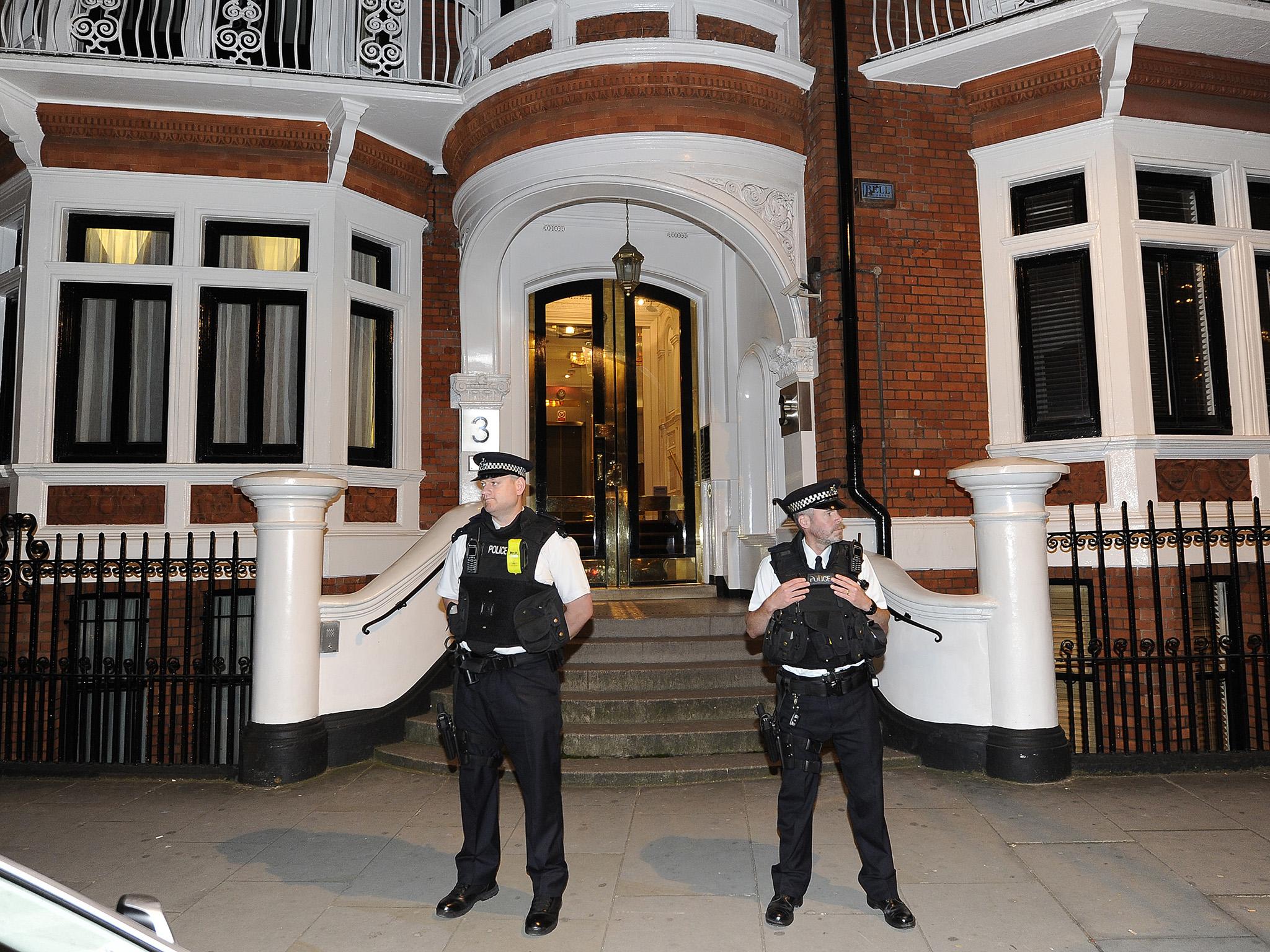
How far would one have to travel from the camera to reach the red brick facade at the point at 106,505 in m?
7.87

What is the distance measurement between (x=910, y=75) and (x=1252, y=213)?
11.3 ft

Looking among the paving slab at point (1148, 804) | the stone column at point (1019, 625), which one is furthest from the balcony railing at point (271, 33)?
the paving slab at point (1148, 804)

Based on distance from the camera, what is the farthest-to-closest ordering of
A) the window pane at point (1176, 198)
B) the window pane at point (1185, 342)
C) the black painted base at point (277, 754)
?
the window pane at point (1176, 198)
the window pane at point (1185, 342)
the black painted base at point (277, 754)

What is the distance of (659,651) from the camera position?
6.88 meters

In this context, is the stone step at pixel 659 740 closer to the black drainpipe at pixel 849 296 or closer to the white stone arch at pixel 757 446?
the black drainpipe at pixel 849 296

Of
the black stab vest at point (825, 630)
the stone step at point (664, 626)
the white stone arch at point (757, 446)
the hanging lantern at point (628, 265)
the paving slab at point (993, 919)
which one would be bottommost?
the paving slab at point (993, 919)

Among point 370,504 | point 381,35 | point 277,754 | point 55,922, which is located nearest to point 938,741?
point 277,754

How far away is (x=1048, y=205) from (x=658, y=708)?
579 cm

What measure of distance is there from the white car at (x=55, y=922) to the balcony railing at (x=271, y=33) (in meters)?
7.88

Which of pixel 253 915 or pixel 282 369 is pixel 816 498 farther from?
pixel 282 369

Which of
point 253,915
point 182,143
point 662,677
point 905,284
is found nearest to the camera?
point 253,915

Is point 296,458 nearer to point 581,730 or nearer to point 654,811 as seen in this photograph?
point 581,730

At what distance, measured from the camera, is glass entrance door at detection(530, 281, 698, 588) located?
9797mm

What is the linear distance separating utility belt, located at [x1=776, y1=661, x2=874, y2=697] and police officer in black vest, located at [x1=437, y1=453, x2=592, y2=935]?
0.96 m
